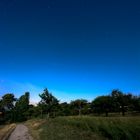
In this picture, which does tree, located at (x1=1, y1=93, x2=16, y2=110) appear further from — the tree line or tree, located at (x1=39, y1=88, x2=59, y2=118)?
tree, located at (x1=39, y1=88, x2=59, y2=118)

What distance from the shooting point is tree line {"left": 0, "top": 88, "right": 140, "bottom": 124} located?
77.1 meters

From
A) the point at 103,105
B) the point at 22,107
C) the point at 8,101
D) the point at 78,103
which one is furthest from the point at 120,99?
the point at 8,101

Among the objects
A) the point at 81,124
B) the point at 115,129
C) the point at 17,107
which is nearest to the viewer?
the point at 115,129

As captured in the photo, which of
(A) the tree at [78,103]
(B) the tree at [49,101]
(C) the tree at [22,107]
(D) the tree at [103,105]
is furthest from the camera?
A: (A) the tree at [78,103]

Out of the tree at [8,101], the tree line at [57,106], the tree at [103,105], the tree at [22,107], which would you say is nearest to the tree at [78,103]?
the tree line at [57,106]

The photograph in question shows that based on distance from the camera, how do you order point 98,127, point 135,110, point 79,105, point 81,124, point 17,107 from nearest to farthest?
1. point 98,127
2. point 81,124
3. point 135,110
4. point 17,107
5. point 79,105

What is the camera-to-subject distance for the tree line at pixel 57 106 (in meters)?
77.1

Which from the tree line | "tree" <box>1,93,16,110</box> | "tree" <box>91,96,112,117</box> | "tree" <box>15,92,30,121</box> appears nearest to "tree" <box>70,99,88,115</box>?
the tree line

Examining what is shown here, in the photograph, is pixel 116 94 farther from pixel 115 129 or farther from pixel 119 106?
pixel 115 129

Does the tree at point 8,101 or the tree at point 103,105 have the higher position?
the tree at point 8,101

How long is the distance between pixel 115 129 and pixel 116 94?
254ft

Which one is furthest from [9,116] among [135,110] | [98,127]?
[98,127]

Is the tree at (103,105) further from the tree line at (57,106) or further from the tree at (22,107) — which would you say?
the tree at (22,107)

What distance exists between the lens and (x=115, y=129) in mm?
15578
